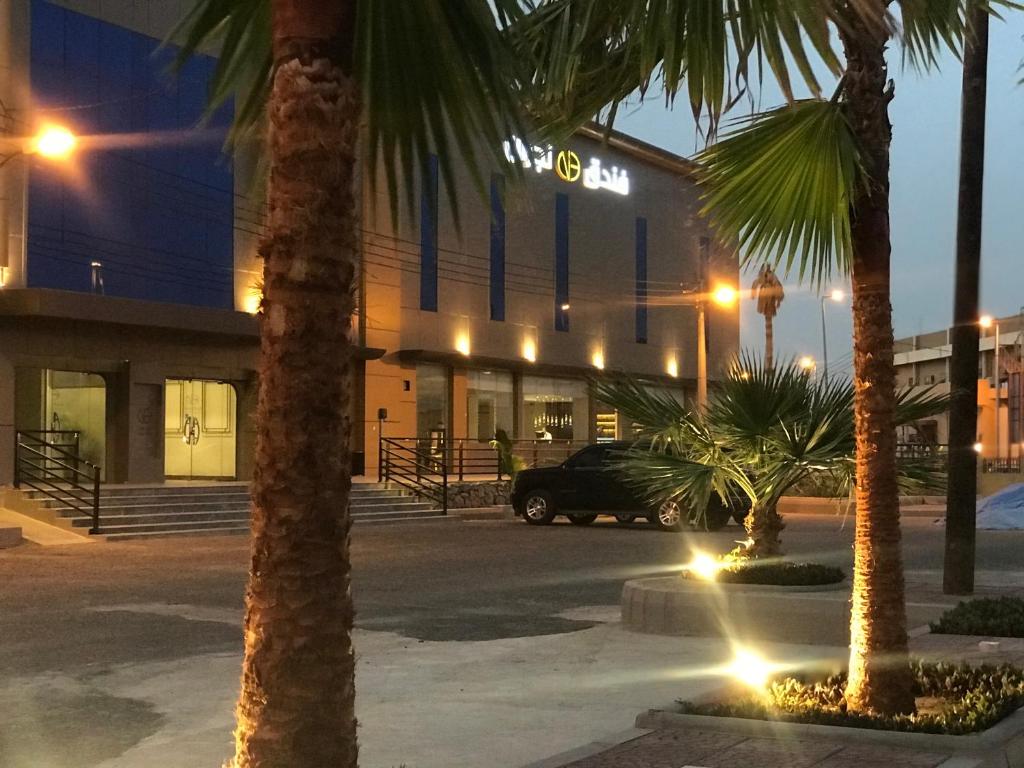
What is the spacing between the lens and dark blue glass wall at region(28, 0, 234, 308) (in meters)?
26.7

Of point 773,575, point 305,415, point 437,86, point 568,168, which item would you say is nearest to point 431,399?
point 568,168

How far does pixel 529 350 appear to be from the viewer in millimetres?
42906

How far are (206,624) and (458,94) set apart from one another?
8661 mm

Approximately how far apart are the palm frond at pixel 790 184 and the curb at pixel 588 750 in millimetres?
2478

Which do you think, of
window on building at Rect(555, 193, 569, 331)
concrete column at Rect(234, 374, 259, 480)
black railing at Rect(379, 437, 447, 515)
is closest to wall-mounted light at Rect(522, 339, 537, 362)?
window on building at Rect(555, 193, 569, 331)

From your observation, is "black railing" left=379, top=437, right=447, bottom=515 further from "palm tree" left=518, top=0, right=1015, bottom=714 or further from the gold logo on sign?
"palm tree" left=518, top=0, right=1015, bottom=714

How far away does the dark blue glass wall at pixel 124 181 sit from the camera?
1049 inches

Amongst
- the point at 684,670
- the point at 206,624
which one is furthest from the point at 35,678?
the point at 684,670

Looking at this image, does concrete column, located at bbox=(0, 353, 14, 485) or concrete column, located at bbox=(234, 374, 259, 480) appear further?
concrete column, located at bbox=(234, 374, 259, 480)

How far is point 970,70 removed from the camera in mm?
11758

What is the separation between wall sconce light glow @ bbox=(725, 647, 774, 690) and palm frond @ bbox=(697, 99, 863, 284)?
2.52m

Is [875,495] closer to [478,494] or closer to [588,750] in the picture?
[588,750]

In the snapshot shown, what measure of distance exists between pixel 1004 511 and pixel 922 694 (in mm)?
20072

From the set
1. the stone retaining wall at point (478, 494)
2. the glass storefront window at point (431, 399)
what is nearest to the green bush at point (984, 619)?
the stone retaining wall at point (478, 494)
